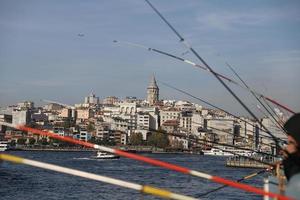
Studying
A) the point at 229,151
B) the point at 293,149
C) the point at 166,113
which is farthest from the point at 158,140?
the point at 293,149

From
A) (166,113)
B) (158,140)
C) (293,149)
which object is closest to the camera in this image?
(293,149)

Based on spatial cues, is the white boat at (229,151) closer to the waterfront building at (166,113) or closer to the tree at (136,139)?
the tree at (136,139)

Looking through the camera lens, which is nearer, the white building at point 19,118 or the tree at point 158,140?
the white building at point 19,118

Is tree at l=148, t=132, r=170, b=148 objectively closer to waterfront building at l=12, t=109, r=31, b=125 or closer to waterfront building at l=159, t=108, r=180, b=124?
waterfront building at l=159, t=108, r=180, b=124

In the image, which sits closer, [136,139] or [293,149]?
[293,149]

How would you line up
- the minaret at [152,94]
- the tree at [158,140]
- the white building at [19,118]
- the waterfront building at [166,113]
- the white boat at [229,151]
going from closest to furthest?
the white boat at [229,151] → the white building at [19,118] → the tree at [158,140] → the waterfront building at [166,113] → the minaret at [152,94]

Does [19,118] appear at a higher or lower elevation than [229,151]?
higher

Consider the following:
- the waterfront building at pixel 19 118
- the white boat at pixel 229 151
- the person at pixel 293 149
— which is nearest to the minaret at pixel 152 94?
the white boat at pixel 229 151

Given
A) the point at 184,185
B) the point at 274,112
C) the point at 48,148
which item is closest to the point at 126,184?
the point at 274,112

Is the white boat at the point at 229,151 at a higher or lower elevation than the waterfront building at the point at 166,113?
lower

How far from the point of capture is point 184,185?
32.0 metres

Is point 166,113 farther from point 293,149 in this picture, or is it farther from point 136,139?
point 293,149

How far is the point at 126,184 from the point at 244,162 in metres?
64.7

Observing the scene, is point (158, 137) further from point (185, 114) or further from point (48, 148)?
point (48, 148)
